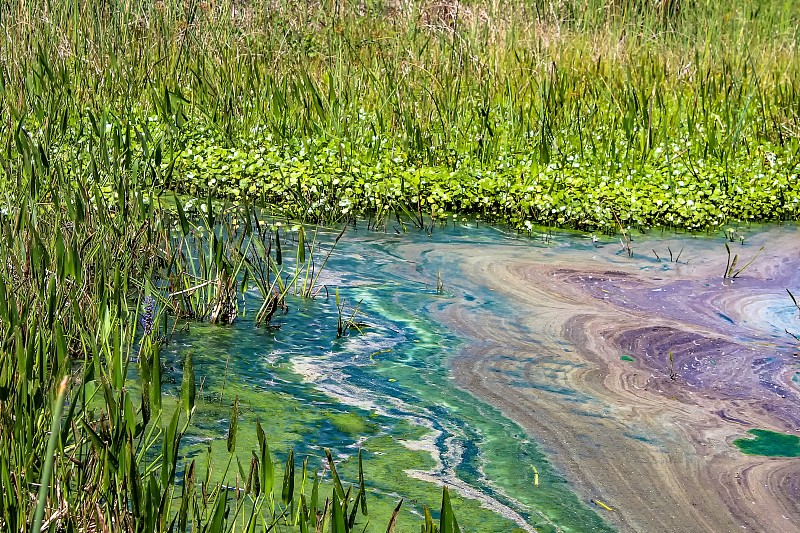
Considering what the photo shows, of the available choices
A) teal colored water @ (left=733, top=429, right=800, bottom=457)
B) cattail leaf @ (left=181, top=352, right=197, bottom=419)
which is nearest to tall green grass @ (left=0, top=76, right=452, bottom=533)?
cattail leaf @ (left=181, top=352, right=197, bottom=419)

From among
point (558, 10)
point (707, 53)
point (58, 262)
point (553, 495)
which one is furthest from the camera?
point (558, 10)

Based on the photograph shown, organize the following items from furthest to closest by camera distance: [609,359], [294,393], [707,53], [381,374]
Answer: [707,53], [609,359], [381,374], [294,393]

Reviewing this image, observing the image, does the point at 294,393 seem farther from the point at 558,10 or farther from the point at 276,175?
the point at 558,10

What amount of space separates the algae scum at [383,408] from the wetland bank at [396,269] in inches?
0.4

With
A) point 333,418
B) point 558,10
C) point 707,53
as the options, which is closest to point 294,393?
point 333,418

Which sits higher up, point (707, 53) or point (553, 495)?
point (707, 53)

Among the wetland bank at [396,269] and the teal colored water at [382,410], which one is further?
the teal colored water at [382,410]

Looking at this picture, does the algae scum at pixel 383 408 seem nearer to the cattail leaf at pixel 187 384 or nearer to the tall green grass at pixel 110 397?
the tall green grass at pixel 110 397

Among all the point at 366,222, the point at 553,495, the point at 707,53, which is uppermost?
the point at 707,53

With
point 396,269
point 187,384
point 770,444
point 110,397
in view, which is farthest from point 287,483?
point 396,269

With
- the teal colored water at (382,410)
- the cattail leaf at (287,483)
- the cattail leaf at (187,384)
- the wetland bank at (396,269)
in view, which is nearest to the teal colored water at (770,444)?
the wetland bank at (396,269)

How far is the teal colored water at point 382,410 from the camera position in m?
2.47

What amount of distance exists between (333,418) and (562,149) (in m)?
3.76

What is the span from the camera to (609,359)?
3559 millimetres
